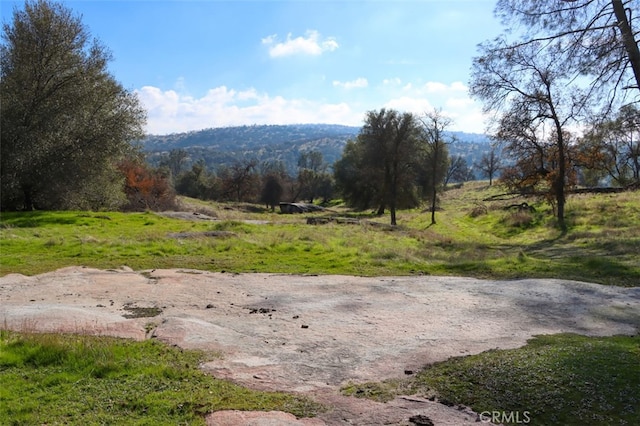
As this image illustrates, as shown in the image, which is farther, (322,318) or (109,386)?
(322,318)

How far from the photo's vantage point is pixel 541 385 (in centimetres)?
473

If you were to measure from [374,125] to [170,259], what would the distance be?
1476 inches

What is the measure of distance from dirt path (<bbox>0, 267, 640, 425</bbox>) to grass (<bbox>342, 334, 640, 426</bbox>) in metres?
0.28

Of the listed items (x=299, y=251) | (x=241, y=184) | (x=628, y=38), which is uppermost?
(x=628, y=38)

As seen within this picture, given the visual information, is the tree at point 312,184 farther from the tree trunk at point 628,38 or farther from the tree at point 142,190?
the tree trunk at point 628,38

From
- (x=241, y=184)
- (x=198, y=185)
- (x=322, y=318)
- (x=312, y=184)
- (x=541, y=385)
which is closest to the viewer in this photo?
(x=541, y=385)

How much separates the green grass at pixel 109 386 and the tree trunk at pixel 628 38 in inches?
550

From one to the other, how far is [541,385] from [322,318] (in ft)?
13.3

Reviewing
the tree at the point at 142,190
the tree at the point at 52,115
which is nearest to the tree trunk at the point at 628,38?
the tree at the point at 52,115

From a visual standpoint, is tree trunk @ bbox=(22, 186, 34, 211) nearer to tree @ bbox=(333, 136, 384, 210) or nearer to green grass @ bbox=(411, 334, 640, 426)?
green grass @ bbox=(411, 334, 640, 426)

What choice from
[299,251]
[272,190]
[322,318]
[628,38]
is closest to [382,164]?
[272,190]

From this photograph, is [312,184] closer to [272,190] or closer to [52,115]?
[272,190]

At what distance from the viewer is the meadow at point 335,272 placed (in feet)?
14.5

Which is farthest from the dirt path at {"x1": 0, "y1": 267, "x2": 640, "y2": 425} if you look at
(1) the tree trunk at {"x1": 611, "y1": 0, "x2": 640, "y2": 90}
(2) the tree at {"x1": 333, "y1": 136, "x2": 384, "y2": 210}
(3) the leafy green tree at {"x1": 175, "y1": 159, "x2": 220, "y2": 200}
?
(3) the leafy green tree at {"x1": 175, "y1": 159, "x2": 220, "y2": 200}
